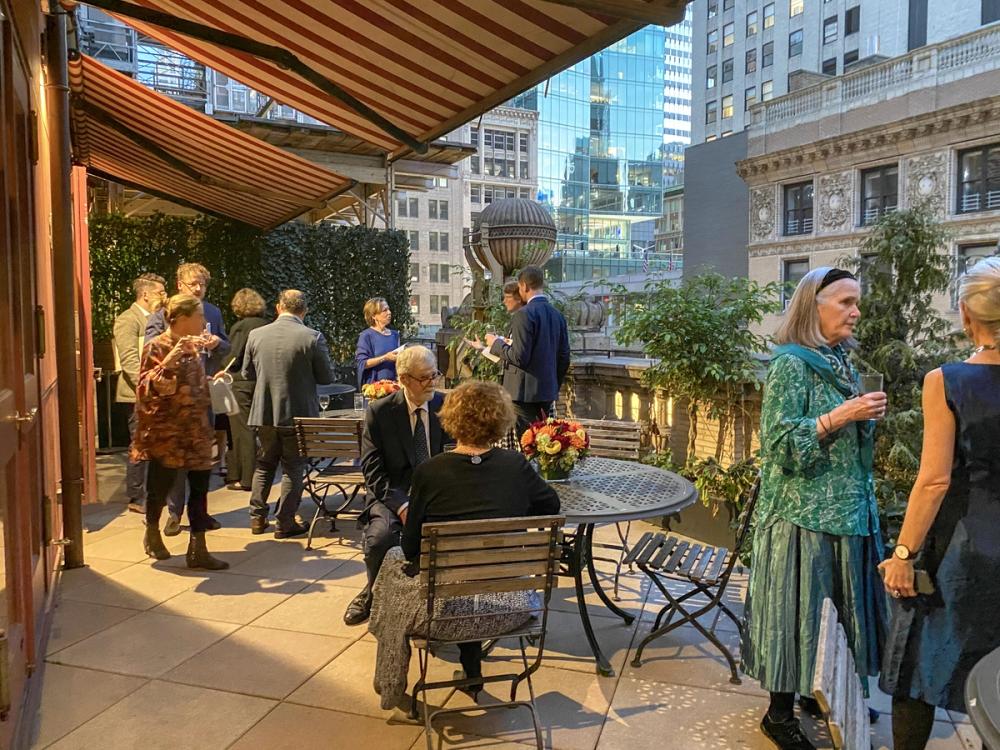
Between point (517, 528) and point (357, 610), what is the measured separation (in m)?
1.71

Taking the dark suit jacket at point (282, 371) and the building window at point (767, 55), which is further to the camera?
the building window at point (767, 55)

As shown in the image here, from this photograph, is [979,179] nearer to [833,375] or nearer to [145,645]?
[833,375]

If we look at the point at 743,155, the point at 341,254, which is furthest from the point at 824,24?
the point at 341,254

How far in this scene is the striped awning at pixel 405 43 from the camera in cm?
369

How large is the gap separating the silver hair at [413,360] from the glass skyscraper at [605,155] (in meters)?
90.4

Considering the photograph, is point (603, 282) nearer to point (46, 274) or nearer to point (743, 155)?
point (46, 274)

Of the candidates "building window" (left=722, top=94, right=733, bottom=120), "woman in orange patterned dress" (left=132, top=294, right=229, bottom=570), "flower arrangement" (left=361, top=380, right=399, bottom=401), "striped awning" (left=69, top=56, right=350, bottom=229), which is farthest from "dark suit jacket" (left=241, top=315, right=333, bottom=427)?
"building window" (left=722, top=94, right=733, bottom=120)

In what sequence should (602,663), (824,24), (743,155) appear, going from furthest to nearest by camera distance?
(824,24) → (743,155) → (602,663)

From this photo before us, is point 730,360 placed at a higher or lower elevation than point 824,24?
lower

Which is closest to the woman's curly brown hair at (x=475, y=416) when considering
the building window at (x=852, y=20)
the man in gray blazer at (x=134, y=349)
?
the man in gray blazer at (x=134, y=349)

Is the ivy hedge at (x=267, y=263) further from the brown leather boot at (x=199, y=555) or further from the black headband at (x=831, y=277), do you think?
the black headband at (x=831, y=277)

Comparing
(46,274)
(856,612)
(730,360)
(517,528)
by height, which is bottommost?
(856,612)

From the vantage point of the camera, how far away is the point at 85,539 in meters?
5.51

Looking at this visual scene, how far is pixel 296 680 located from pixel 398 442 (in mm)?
1172
